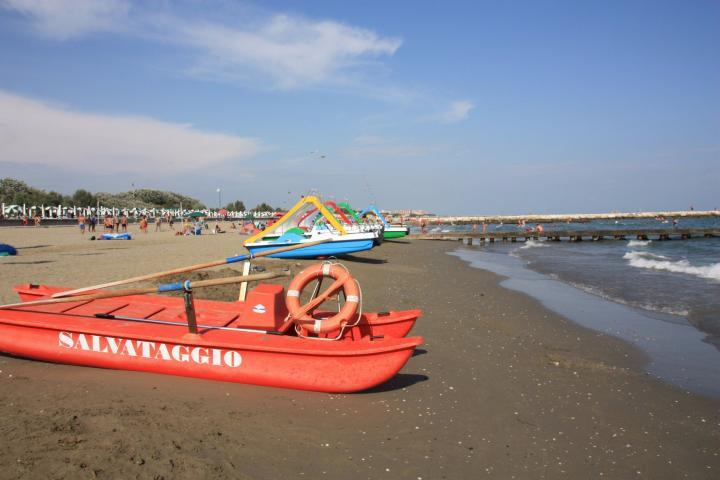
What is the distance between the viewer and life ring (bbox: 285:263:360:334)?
625 centimetres

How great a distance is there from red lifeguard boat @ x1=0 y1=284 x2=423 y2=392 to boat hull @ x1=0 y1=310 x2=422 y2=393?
0.01 m

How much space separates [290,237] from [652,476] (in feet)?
52.5

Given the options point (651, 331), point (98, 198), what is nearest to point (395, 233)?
point (651, 331)

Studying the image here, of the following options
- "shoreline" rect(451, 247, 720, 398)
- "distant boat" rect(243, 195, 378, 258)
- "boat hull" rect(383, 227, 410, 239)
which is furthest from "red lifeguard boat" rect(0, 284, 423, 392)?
"boat hull" rect(383, 227, 410, 239)

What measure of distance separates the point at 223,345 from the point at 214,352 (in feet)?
0.58

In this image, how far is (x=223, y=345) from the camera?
5691 mm

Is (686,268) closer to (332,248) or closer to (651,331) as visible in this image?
(651,331)

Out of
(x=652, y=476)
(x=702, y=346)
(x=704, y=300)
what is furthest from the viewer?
(x=704, y=300)

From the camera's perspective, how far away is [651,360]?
7758 mm

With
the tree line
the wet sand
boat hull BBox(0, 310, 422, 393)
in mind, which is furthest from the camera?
the tree line

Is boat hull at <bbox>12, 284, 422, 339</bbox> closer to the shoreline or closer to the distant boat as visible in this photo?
the shoreline

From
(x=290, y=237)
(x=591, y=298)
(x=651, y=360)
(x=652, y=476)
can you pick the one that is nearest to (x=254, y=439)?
(x=652, y=476)

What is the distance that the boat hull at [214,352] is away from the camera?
220 inches

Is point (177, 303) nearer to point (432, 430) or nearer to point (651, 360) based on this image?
point (432, 430)
